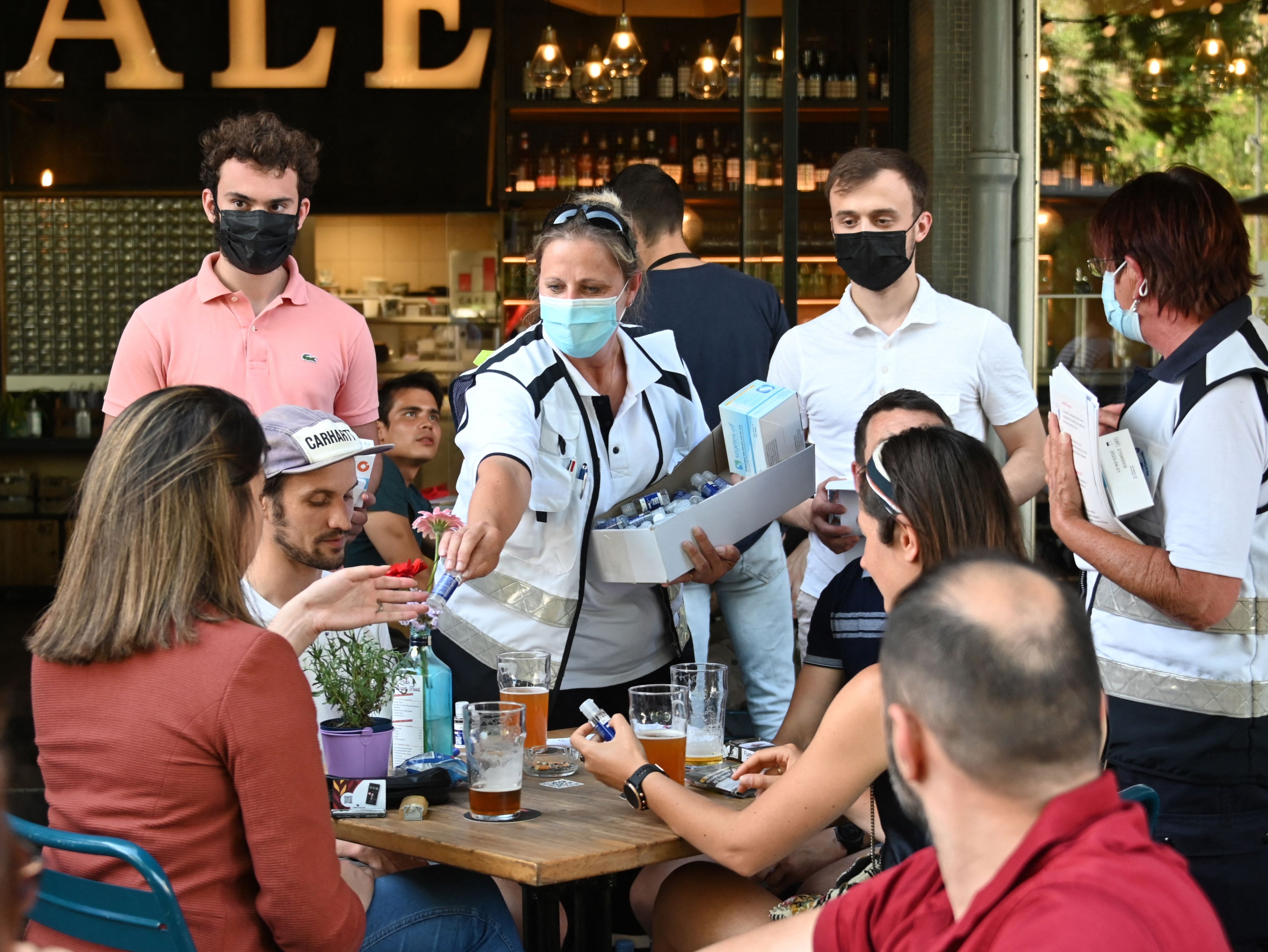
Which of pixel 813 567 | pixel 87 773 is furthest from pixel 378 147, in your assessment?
pixel 87 773

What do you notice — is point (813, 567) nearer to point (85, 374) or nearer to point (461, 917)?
point (461, 917)

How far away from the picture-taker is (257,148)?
10.4 ft

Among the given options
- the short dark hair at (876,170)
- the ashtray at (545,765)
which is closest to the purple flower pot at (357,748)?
the ashtray at (545,765)

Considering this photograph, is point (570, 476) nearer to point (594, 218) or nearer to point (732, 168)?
point (594, 218)

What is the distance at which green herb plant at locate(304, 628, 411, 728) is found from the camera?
221cm

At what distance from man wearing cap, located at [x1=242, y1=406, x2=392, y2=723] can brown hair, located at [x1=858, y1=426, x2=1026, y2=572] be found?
114cm

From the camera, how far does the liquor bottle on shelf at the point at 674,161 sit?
784 centimetres

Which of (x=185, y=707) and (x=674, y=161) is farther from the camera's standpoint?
(x=674, y=161)

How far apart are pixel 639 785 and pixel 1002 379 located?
1580mm

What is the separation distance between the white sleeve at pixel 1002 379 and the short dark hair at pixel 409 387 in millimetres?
2077

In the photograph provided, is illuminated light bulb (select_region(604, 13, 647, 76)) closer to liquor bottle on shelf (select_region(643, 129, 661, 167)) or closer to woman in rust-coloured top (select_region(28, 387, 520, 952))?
liquor bottle on shelf (select_region(643, 129, 661, 167))

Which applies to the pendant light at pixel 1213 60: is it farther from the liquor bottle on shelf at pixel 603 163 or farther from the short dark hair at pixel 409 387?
the short dark hair at pixel 409 387

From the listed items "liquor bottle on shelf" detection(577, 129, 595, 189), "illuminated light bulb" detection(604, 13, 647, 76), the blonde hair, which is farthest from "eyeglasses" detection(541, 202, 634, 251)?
"liquor bottle on shelf" detection(577, 129, 595, 189)

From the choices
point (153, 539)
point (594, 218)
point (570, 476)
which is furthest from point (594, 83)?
point (153, 539)
